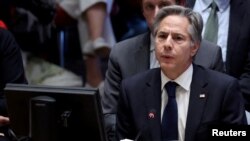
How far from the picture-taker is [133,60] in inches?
159

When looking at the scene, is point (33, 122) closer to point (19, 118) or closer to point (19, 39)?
point (19, 118)

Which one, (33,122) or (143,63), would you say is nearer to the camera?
(33,122)

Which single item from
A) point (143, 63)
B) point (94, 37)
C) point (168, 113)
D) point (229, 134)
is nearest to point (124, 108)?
point (168, 113)

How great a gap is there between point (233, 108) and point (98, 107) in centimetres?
82

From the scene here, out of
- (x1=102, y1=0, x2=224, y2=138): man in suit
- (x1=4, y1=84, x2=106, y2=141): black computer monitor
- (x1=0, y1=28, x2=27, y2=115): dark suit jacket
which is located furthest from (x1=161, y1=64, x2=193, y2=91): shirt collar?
(x1=0, y1=28, x2=27, y2=115): dark suit jacket

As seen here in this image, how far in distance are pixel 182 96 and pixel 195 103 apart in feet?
0.28

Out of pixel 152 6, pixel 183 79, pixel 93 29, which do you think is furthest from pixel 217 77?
pixel 93 29

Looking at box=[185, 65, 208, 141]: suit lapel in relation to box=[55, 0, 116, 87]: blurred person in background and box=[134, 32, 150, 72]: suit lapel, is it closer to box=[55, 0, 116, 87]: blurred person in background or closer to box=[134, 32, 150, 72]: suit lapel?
box=[134, 32, 150, 72]: suit lapel

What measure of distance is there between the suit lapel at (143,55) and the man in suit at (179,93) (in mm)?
450

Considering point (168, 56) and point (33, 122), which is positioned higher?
point (168, 56)

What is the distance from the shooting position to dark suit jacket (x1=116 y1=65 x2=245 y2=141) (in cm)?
341

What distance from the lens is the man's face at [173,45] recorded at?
3.46 meters

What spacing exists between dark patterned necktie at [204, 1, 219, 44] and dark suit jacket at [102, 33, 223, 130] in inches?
17.2

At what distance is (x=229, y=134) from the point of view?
280cm
